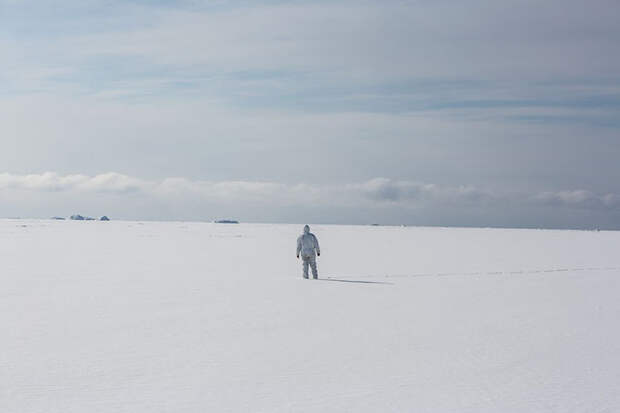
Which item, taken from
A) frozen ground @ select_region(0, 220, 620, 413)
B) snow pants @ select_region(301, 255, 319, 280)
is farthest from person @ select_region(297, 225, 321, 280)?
frozen ground @ select_region(0, 220, 620, 413)

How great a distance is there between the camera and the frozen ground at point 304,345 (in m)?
7.39

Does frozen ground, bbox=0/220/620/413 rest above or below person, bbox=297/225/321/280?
below

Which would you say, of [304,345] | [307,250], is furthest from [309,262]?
[304,345]

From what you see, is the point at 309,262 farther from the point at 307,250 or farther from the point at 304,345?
the point at 304,345

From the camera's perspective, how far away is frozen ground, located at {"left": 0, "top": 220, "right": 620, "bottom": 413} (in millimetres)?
7387

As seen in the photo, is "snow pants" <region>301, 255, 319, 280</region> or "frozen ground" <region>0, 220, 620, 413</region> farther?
"snow pants" <region>301, 255, 319, 280</region>

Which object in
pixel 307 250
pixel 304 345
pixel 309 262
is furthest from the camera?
pixel 309 262

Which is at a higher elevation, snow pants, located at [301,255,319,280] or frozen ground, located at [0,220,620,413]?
snow pants, located at [301,255,319,280]

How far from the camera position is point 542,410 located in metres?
7.02

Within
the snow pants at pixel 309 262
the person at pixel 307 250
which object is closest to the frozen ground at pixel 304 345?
the snow pants at pixel 309 262

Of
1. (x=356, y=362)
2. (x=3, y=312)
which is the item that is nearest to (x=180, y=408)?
(x=356, y=362)

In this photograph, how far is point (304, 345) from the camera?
10.3 metres

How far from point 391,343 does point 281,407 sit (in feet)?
12.8

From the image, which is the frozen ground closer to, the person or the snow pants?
the snow pants
